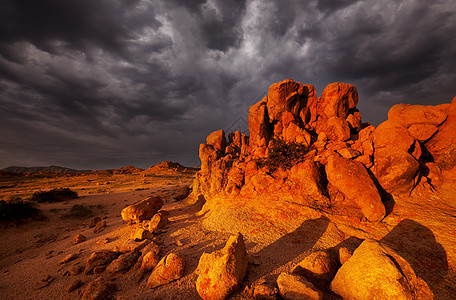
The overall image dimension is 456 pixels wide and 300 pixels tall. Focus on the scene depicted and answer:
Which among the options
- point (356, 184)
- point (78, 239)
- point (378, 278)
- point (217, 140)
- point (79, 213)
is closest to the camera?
point (378, 278)

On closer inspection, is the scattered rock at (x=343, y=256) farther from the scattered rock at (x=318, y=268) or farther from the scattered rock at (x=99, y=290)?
the scattered rock at (x=99, y=290)

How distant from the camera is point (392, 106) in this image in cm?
1484

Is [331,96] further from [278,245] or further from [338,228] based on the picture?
[278,245]

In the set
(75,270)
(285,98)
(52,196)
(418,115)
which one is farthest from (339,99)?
(52,196)

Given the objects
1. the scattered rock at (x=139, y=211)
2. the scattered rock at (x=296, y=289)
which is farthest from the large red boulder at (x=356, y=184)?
the scattered rock at (x=139, y=211)

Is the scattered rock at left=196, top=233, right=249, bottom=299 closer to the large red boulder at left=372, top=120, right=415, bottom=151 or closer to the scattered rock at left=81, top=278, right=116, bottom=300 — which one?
the scattered rock at left=81, top=278, right=116, bottom=300

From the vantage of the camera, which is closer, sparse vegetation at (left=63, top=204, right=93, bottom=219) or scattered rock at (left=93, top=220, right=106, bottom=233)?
scattered rock at (left=93, top=220, right=106, bottom=233)

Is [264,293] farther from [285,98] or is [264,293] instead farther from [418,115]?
[418,115]

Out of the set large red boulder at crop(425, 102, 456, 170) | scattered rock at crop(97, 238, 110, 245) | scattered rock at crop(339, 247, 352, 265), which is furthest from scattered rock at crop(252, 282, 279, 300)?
large red boulder at crop(425, 102, 456, 170)

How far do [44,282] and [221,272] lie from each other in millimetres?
8777

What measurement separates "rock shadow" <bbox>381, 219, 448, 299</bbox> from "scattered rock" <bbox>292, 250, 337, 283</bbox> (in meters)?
3.14

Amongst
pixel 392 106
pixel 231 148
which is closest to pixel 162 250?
pixel 231 148

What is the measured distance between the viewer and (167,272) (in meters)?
6.49

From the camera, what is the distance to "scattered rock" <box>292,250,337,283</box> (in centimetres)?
601
